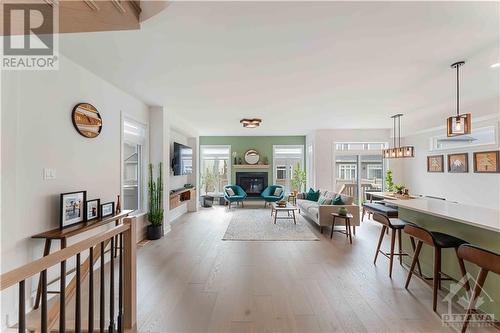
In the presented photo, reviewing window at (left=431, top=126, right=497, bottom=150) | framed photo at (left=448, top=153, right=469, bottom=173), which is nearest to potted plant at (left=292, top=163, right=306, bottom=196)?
window at (left=431, top=126, right=497, bottom=150)

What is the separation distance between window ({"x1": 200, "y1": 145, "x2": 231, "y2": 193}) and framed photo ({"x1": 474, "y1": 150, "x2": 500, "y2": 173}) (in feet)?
22.7

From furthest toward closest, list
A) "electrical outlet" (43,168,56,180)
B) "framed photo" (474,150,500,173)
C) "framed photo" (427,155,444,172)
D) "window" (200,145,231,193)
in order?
"window" (200,145,231,193)
"framed photo" (427,155,444,172)
"framed photo" (474,150,500,173)
"electrical outlet" (43,168,56,180)

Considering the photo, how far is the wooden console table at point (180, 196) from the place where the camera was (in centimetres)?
568

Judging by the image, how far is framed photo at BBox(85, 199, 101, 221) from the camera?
9.52 feet

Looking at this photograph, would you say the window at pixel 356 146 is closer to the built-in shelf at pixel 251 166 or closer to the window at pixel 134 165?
the built-in shelf at pixel 251 166

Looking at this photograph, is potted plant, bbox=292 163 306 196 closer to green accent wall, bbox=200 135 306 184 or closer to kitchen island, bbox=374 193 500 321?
green accent wall, bbox=200 135 306 184

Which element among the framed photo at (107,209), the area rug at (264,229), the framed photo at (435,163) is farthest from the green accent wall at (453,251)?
the framed photo at (107,209)

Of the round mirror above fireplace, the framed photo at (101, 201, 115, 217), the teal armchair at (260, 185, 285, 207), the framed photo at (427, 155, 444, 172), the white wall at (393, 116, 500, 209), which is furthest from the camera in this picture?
the round mirror above fireplace

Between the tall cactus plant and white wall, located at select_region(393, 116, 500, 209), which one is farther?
the tall cactus plant

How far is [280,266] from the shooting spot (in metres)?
3.36

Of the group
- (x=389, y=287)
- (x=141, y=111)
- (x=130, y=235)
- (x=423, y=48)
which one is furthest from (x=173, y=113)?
(x=389, y=287)

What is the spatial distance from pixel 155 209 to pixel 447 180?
661cm

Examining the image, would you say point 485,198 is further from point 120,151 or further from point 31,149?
point 31,149

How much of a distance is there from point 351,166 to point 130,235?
7129 millimetres
